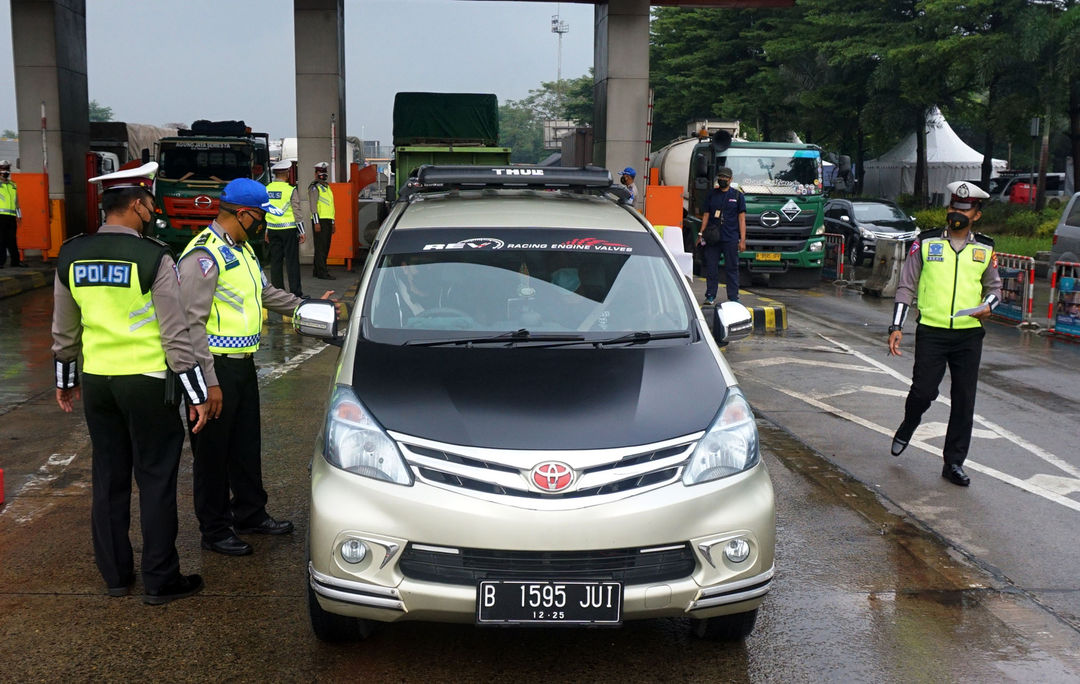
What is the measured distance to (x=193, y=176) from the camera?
22453 mm

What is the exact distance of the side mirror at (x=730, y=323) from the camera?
213 inches

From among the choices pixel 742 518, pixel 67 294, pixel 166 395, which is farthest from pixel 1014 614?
pixel 67 294

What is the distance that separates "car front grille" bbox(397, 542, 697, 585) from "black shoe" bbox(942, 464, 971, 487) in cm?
387

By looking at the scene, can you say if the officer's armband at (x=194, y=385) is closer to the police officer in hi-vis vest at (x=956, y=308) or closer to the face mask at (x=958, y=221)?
the police officer in hi-vis vest at (x=956, y=308)

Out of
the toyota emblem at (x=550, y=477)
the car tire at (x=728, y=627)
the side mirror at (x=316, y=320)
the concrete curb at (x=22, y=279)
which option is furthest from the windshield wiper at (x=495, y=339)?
the concrete curb at (x=22, y=279)

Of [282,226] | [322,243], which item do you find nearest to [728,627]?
[282,226]

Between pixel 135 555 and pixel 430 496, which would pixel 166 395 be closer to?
pixel 135 555

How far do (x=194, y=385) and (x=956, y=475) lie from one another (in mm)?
4813

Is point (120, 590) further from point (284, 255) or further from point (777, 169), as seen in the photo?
point (777, 169)

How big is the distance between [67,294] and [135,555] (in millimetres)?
1433

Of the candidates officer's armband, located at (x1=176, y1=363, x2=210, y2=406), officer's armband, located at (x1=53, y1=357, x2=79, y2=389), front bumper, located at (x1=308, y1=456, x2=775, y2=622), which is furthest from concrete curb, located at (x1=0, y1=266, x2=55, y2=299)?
front bumper, located at (x1=308, y1=456, x2=775, y2=622)

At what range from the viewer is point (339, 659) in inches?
171

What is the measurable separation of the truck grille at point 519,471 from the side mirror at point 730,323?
1.53 metres

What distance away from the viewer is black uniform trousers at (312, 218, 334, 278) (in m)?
18.6
